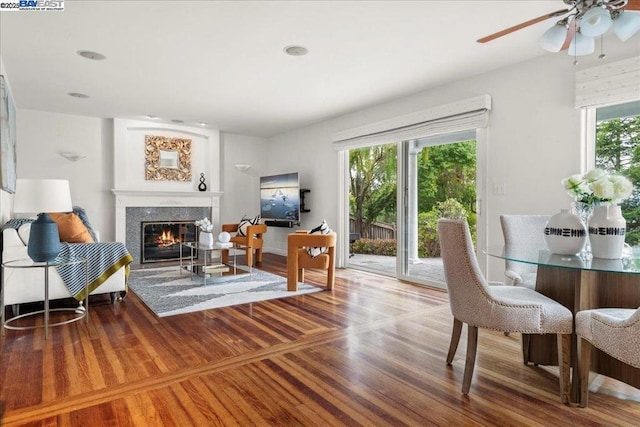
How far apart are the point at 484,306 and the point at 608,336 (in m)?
0.53

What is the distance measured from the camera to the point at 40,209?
2955 millimetres

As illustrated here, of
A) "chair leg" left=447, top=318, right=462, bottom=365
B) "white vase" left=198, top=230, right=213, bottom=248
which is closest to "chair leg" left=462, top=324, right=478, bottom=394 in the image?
"chair leg" left=447, top=318, right=462, bottom=365

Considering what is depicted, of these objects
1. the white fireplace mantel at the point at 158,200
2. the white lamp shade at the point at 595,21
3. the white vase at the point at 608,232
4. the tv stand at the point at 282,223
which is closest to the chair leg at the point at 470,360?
the white vase at the point at 608,232

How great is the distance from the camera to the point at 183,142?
6.98m

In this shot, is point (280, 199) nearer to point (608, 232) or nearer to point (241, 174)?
point (241, 174)

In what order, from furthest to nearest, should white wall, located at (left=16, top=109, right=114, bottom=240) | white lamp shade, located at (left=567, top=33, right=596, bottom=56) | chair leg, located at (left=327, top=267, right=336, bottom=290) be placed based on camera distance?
white wall, located at (left=16, top=109, right=114, bottom=240) < chair leg, located at (left=327, top=267, right=336, bottom=290) < white lamp shade, located at (left=567, top=33, right=596, bottom=56)

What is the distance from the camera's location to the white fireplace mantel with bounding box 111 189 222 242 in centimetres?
636

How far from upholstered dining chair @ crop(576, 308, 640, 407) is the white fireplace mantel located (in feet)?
20.8

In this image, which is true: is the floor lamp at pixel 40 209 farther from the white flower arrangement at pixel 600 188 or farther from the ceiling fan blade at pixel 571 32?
the ceiling fan blade at pixel 571 32

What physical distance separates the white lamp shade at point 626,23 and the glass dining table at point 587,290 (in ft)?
4.17

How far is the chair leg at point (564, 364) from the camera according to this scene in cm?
190

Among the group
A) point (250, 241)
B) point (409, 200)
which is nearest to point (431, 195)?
point (409, 200)

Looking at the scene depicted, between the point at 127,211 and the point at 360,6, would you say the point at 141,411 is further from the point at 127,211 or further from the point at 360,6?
the point at 127,211

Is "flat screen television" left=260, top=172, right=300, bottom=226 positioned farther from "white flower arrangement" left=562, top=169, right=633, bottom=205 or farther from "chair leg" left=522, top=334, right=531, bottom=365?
"white flower arrangement" left=562, top=169, right=633, bottom=205
